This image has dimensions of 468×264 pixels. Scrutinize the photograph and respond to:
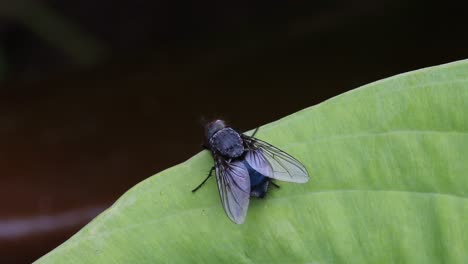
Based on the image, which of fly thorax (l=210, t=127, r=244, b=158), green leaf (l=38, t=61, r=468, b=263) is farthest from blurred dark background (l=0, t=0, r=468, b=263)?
green leaf (l=38, t=61, r=468, b=263)

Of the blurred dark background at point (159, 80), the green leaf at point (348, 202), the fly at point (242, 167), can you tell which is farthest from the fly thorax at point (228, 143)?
the blurred dark background at point (159, 80)

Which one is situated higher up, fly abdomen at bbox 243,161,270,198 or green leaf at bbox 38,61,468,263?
fly abdomen at bbox 243,161,270,198

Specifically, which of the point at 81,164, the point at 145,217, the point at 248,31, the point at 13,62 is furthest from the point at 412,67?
the point at 13,62

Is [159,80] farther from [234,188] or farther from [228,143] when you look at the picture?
[234,188]

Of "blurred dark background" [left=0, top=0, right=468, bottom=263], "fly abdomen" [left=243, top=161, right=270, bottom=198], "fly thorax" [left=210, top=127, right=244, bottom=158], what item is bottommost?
"fly abdomen" [left=243, top=161, right=270, bottom=198]

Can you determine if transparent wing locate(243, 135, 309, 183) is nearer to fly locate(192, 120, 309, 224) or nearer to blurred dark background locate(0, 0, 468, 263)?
fly locate(192, 120, 309, 224)

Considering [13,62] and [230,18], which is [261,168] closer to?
[230,18]
